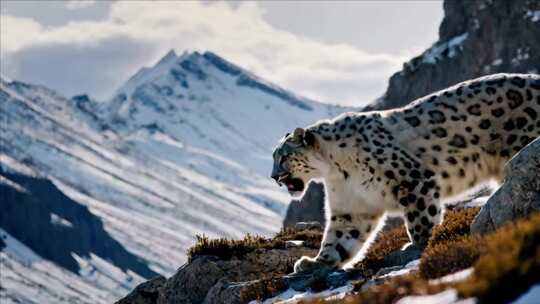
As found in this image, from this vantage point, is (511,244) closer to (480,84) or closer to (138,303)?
(480,84)

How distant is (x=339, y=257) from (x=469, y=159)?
2910mm

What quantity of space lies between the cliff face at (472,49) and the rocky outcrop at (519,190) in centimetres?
14389

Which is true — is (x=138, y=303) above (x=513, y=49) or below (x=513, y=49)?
below

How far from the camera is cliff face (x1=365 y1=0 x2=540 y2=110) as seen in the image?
16318 centimetres

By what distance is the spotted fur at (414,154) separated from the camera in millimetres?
18062

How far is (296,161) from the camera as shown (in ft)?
63.9

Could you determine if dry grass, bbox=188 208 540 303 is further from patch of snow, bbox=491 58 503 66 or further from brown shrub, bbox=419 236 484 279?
patch of snow, bbox=491 58 503 66

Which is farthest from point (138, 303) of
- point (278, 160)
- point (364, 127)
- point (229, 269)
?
point (364, 127)

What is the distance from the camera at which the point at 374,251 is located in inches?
814

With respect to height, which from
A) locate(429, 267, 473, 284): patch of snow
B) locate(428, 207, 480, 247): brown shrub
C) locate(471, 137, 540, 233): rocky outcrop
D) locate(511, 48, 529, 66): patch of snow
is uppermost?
locate(511, 48, 529, 66): patch of snow

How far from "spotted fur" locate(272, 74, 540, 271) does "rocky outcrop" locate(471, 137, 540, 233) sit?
292cm

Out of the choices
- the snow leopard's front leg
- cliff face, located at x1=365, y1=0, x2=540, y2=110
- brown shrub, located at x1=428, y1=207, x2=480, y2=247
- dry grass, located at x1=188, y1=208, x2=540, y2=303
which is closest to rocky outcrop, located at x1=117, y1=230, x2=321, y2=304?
dry grass, located at x1=188, y1=208, x2=540, y2=303

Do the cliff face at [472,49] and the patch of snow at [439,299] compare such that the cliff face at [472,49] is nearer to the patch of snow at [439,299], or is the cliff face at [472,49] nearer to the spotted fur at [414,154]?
the spotted fur at [414,154]

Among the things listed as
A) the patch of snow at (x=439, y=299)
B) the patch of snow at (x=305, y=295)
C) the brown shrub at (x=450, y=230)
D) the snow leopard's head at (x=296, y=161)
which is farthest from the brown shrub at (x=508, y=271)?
the snow leopard's head at (x=296, y=161)
